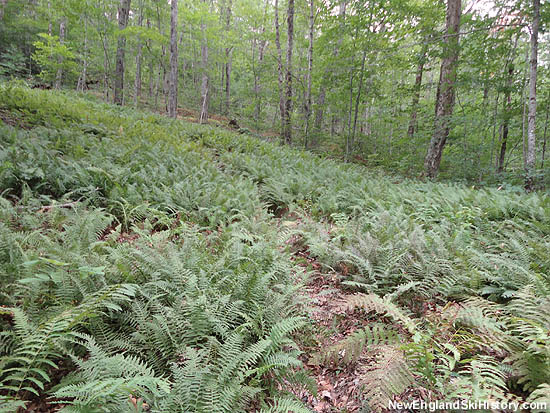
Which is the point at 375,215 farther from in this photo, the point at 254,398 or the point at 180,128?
the point at 180,128

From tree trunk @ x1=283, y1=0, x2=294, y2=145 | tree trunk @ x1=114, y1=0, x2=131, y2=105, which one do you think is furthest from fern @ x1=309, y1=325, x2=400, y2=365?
tree trunk @ x1=114, y1=0, x2=131, y2=105

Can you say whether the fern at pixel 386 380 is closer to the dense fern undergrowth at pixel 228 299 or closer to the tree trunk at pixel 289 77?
the dense fern undergrowth at pixel 228 299

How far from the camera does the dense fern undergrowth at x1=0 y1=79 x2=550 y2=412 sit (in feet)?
5.70

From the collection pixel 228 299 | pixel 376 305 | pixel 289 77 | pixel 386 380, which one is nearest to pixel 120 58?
pixel 289 77

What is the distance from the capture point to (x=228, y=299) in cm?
236

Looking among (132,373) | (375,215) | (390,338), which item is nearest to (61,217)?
(132,373)

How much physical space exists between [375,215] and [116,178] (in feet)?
15.6

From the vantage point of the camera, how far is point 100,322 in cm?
207

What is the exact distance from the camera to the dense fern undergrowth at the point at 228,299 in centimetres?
174

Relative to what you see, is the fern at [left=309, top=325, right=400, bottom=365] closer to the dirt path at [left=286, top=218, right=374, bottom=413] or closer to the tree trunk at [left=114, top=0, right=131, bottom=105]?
the dirt path at [left=286, top=218, right=374, bottom=413]

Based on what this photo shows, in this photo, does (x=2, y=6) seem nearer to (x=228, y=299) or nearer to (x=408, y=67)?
(x=408, y=67)

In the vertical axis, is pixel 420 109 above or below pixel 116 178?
above

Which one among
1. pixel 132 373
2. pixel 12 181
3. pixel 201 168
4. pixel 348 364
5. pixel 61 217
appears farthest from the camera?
pixel 201 168

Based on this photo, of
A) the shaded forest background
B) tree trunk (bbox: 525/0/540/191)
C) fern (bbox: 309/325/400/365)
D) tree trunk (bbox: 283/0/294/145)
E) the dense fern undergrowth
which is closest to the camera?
the dense fern undergrowth
